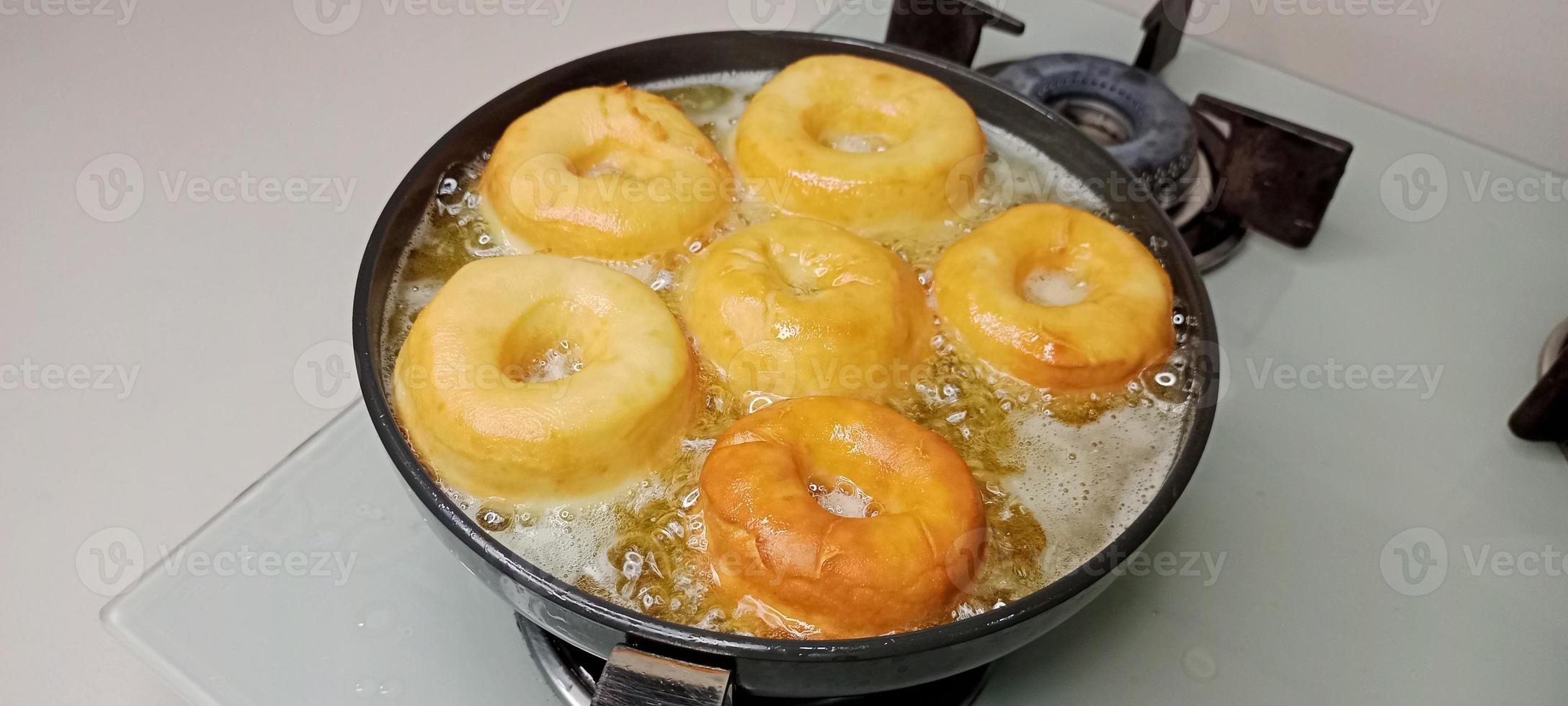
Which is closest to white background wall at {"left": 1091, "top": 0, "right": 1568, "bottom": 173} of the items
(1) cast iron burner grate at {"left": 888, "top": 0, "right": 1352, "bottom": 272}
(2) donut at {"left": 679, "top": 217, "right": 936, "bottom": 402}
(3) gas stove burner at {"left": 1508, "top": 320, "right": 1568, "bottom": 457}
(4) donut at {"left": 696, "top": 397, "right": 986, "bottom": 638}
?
(1) cast iron burner grate at {"left": 888, "top": 0, "right": 1352, "bottom": 272}

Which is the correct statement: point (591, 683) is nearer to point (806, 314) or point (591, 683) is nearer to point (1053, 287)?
point (806, 314)

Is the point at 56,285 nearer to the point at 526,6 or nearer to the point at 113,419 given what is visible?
the point at 113,419

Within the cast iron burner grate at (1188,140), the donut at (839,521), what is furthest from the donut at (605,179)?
the cast iron burner grate at (1188,140)

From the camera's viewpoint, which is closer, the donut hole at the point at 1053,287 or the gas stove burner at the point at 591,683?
the gas stove burner at the point at 591,683

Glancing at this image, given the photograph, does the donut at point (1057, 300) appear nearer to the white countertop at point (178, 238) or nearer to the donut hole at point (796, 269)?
the donut hole at point (796, 269)

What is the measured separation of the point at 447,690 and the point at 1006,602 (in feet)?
1.82

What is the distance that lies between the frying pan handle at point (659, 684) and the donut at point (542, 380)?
21cm

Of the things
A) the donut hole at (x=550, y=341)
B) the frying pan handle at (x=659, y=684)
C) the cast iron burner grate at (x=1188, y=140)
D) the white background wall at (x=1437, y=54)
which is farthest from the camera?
the white background wall at (x=1437, y=54)

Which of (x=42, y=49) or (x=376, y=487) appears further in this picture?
(x=42, y=49)

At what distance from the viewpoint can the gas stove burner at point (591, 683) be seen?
992 mm

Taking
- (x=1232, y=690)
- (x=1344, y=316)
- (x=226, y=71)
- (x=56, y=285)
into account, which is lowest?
(x=1232, y=690)

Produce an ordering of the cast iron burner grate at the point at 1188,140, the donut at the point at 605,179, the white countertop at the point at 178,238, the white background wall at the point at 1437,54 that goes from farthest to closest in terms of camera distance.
Answer: the white background wall at the point at 1437,54 < the cast iron burner grate at the point at 1188,140 < the white countertop at the point at 178,238 < the donut at the point at 605,179

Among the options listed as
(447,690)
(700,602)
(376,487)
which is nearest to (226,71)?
(376,487)

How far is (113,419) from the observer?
129 cm
